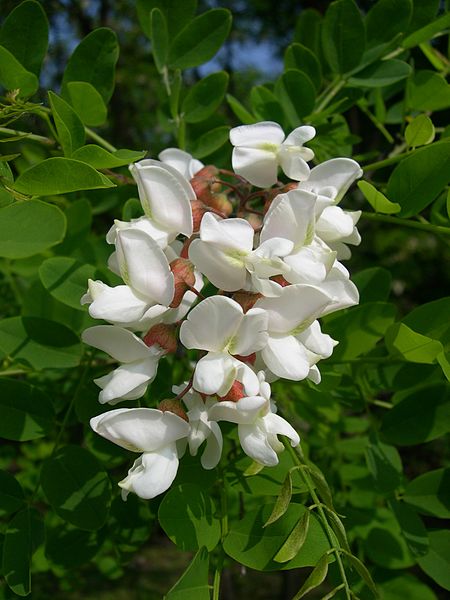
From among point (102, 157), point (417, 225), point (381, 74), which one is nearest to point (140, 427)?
point (102, 157)

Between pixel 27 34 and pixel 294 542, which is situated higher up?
pixel 27 34

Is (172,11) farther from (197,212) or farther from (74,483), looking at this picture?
(74,483)

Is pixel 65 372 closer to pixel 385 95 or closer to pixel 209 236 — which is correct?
pixel 209 236

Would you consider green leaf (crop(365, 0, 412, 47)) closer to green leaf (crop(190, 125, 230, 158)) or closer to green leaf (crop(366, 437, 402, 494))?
green leaf (crop(190, 125, 230, 158))

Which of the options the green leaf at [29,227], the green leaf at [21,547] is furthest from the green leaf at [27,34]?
the green leaf at [21,547]

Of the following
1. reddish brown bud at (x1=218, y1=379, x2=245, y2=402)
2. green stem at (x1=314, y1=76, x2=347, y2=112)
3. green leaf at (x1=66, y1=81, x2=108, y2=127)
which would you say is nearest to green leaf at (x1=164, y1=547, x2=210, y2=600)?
reddish brown bud at (x1=218, y1=379, x2=245, y2=402)

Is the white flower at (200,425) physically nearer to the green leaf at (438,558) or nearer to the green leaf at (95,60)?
the green leaf at (438,558)

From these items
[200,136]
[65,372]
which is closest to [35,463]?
[65,372]
